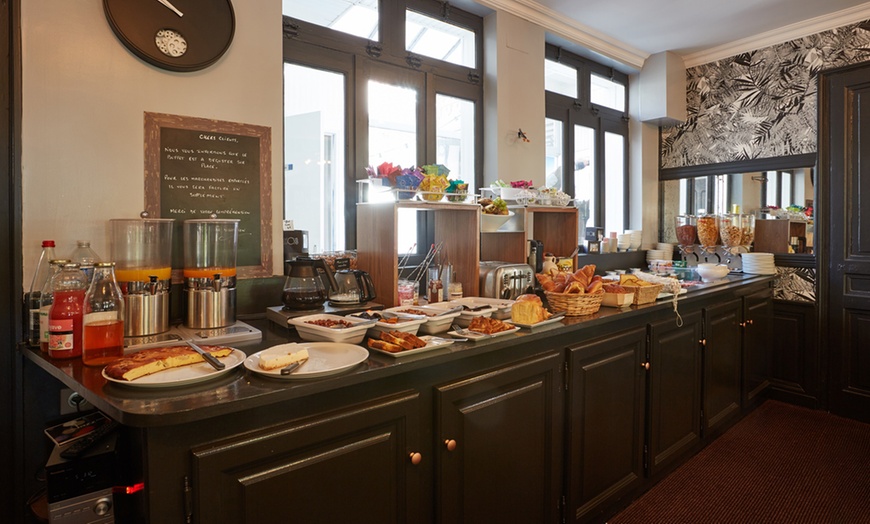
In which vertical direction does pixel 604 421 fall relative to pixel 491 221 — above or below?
below

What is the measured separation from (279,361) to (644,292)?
1811 millimetres

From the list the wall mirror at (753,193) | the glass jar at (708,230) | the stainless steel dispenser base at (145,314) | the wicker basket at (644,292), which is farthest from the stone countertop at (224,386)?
the wall mirror at (753,193)

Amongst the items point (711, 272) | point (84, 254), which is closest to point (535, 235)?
point (711, 272)

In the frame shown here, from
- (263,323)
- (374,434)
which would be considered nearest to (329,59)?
(263,323)

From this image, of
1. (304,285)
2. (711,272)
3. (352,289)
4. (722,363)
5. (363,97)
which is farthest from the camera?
(711,272)

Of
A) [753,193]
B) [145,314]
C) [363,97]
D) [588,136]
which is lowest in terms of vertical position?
[145,314]

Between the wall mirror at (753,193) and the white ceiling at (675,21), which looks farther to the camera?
the wall mirror at (753,193)

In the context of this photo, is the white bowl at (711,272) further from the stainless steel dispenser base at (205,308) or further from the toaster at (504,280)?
the stainless steel dispenser base at (205,308)

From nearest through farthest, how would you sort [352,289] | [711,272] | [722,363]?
[352,289], [722,363], [711,272]

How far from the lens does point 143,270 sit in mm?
1713

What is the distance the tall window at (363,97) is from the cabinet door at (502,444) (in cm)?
111

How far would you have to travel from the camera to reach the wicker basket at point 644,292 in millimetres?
2412

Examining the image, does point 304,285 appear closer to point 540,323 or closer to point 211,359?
point 211,359

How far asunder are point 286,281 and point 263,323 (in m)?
0.19
